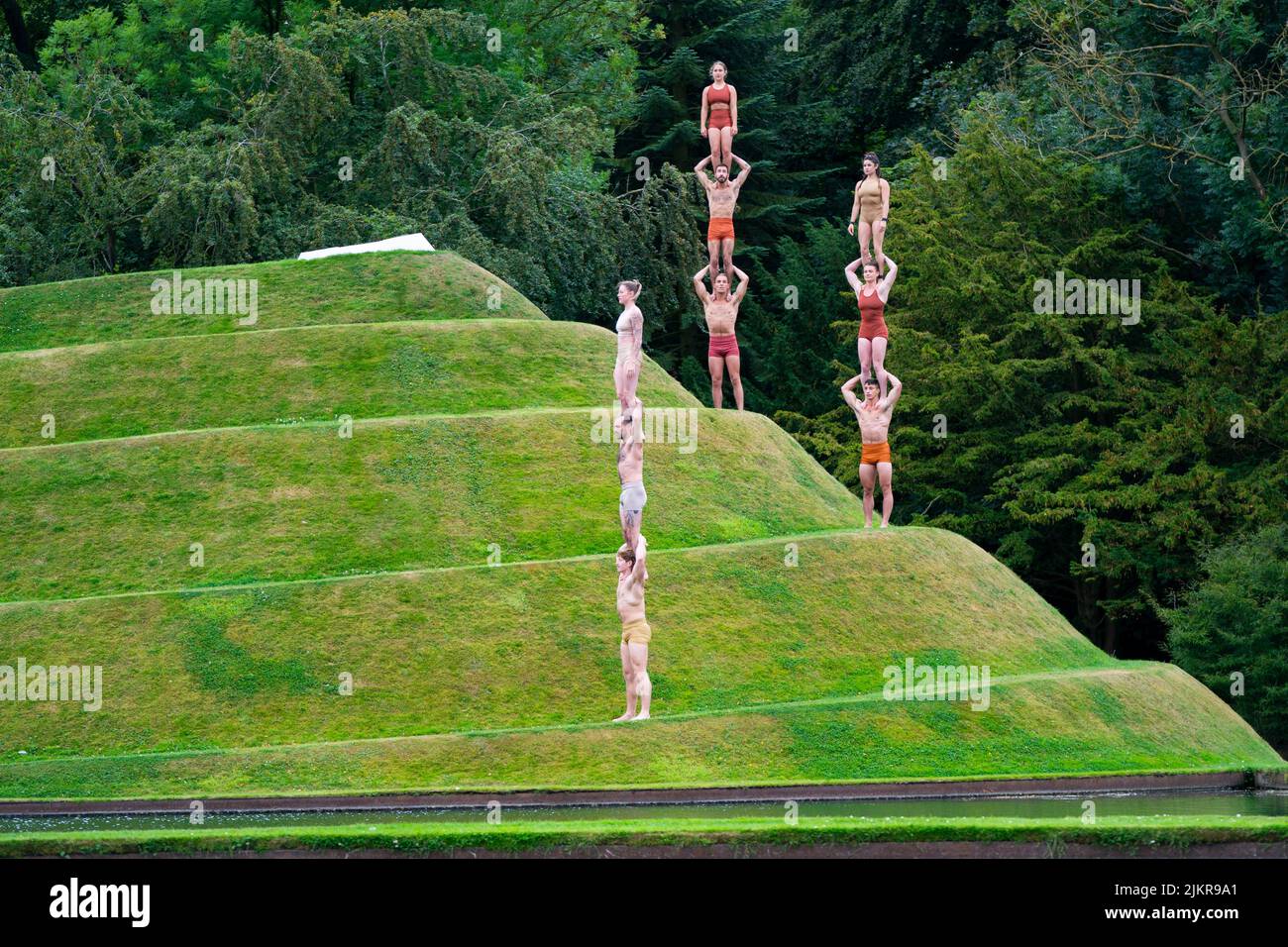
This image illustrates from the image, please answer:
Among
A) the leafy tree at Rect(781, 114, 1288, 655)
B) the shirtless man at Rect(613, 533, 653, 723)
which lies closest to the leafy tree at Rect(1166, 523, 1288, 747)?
the leafy tree at Rect(781, 114, 1288, 655)

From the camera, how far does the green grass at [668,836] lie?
1471 cm

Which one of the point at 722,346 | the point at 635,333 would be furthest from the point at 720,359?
the point at 635,333

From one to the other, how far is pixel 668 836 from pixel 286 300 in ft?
84.9

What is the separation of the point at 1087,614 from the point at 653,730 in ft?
70.2

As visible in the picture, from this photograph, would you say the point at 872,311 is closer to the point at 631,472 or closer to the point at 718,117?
the point at 718,117

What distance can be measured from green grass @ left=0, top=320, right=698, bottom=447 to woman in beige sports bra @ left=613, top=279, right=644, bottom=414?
32.5ft

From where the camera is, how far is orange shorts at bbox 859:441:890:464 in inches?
1154

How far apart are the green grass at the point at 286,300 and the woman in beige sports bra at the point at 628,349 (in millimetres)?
14487

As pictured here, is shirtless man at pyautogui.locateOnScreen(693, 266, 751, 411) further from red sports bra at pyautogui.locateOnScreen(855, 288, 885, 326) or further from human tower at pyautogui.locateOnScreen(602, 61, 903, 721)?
red sports bra at pyautogui.locateOnScreen(855, 288, 885, 326)

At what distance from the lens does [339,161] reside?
49781 mm

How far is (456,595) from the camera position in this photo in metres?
27.7

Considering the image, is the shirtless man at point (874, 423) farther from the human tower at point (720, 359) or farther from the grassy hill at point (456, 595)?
the grassy hill at point (456, 595)

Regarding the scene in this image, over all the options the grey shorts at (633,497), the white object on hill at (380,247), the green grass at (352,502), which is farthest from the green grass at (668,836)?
the white object on hill at (380,247)

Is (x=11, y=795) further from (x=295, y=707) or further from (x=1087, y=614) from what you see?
(x=1087, y=614)
